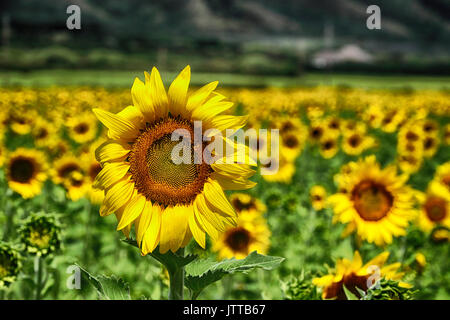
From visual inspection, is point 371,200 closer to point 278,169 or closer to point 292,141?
point 278,169

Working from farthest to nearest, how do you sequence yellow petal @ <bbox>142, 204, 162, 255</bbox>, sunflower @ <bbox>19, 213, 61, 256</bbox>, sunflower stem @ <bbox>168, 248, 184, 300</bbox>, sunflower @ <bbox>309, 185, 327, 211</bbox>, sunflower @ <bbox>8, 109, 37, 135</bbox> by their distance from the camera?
sunflower @ <bbox>8, 109, 37, 135</bbox>
sunflower @ <bbox>309, 185, 327, 211</bbox>
sunflower @ <bbox>19, 213, 61, 256</bbox>
sunflower stem @ <bbox>168, 248, 184, 300</bbox>
yellow petal @ <bbox>142, 204, 162, 255</bbox>

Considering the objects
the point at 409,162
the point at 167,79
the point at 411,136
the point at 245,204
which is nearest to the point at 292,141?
the point at 409,162

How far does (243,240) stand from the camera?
3.61m

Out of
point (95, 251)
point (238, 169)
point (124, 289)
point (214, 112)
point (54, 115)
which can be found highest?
point (54, 115)

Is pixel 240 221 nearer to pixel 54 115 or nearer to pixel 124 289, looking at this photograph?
pixel 124 289

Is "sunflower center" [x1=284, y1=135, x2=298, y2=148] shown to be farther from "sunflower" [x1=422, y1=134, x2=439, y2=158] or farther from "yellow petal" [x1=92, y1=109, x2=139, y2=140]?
"yellow petal" [x1=92, y1=109, x2=139, y2=140]

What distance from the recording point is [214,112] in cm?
151

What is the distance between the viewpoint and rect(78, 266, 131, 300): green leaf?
162cm

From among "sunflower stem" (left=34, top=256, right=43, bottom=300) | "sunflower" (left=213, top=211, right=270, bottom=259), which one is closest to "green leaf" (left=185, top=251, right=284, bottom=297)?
"sunflower stem" (left=34, top=256, right=43, bottom=300)

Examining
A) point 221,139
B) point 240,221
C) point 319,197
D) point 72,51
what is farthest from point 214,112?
point 72,51

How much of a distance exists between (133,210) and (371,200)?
1.69m

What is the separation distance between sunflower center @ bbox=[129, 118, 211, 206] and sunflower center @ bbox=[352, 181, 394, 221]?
1.46 metres

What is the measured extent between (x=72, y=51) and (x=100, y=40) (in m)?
14.9

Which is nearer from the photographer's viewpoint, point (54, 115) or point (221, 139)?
point (221, 139)
